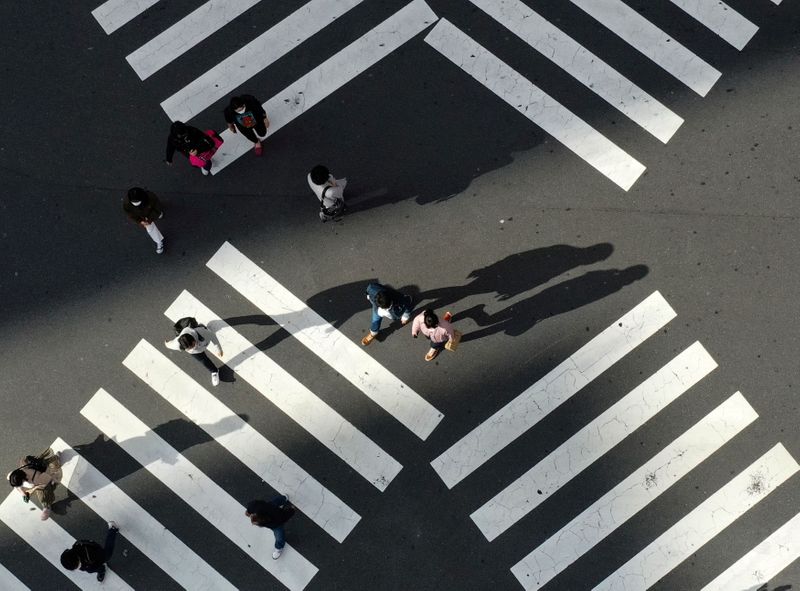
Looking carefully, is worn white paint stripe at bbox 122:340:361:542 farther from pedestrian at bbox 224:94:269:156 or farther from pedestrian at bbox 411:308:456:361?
pedestrian at bbox 224:94:269:156

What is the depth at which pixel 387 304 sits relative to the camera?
9906 mm

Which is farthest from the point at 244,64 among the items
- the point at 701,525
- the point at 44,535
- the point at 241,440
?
the point at 701,525

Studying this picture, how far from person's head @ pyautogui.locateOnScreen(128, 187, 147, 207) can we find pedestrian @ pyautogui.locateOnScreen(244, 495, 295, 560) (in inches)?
191

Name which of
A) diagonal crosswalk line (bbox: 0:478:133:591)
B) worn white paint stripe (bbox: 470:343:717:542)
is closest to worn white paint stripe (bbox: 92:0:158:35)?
diagonal crosswalk line (bbox: 0:478:133:591)

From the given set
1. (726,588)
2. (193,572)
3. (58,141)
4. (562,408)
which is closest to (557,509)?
(562,408)

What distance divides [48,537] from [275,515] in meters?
4.07

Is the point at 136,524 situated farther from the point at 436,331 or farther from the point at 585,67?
the point at 585,67

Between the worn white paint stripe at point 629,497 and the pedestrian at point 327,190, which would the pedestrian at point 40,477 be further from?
the worn white paint stripe at point 629,497

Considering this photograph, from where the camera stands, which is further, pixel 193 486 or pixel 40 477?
pixel 193 486

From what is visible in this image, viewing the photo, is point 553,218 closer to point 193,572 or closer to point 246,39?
point 246,39

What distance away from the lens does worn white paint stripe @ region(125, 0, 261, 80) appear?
1163cm

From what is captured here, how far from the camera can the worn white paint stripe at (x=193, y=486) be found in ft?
35.9

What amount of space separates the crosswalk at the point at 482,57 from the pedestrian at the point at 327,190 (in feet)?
5.97

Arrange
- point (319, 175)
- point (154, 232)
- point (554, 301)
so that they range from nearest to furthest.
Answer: point (319, 175), point (154, 232), point (554, 301)
